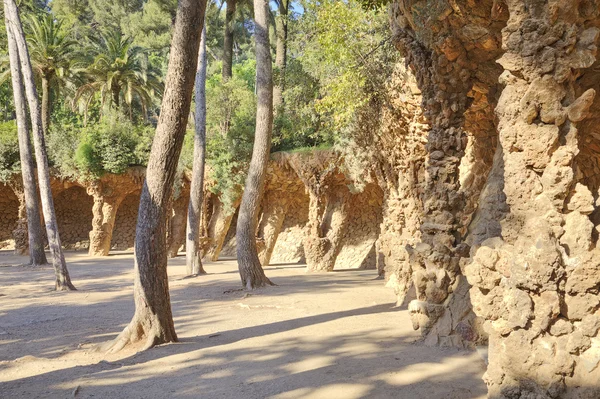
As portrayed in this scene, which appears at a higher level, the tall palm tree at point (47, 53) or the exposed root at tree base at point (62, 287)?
the tall palm tree at point (47, 53)

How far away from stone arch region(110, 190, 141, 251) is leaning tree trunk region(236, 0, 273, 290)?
1710cm

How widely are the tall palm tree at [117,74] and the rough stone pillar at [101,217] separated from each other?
4709 millimetres

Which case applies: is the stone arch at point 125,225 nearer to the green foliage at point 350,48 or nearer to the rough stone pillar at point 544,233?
the green foliage at point 350,48

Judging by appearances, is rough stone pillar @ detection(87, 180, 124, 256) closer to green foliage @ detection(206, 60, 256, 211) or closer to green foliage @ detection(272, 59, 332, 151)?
green foliage @ detection(206, 60, 256, 211)

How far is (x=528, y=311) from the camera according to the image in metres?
4.00

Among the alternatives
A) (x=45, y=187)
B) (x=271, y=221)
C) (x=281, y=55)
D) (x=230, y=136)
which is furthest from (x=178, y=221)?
(x=45, y=187)

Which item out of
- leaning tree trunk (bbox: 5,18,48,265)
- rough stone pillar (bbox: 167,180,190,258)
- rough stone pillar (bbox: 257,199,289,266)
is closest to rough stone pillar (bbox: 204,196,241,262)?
rough stone pillar (bbox: 257,199,289,266)

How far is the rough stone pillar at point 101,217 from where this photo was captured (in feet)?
78.3

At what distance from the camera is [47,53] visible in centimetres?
2402

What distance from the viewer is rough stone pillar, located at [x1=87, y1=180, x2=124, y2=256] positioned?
23859 mm

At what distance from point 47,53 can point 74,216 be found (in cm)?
905

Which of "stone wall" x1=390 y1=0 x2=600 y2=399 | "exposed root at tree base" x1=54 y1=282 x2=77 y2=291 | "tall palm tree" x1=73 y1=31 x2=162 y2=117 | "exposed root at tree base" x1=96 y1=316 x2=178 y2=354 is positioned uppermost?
"tall palm tree" x1=73 y1=31 x2=162 y2=117

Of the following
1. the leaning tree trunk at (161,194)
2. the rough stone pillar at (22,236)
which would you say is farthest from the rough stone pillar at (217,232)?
the leaning tree trunk at (161,194)

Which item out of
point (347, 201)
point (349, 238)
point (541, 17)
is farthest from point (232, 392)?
point (349, 238)
